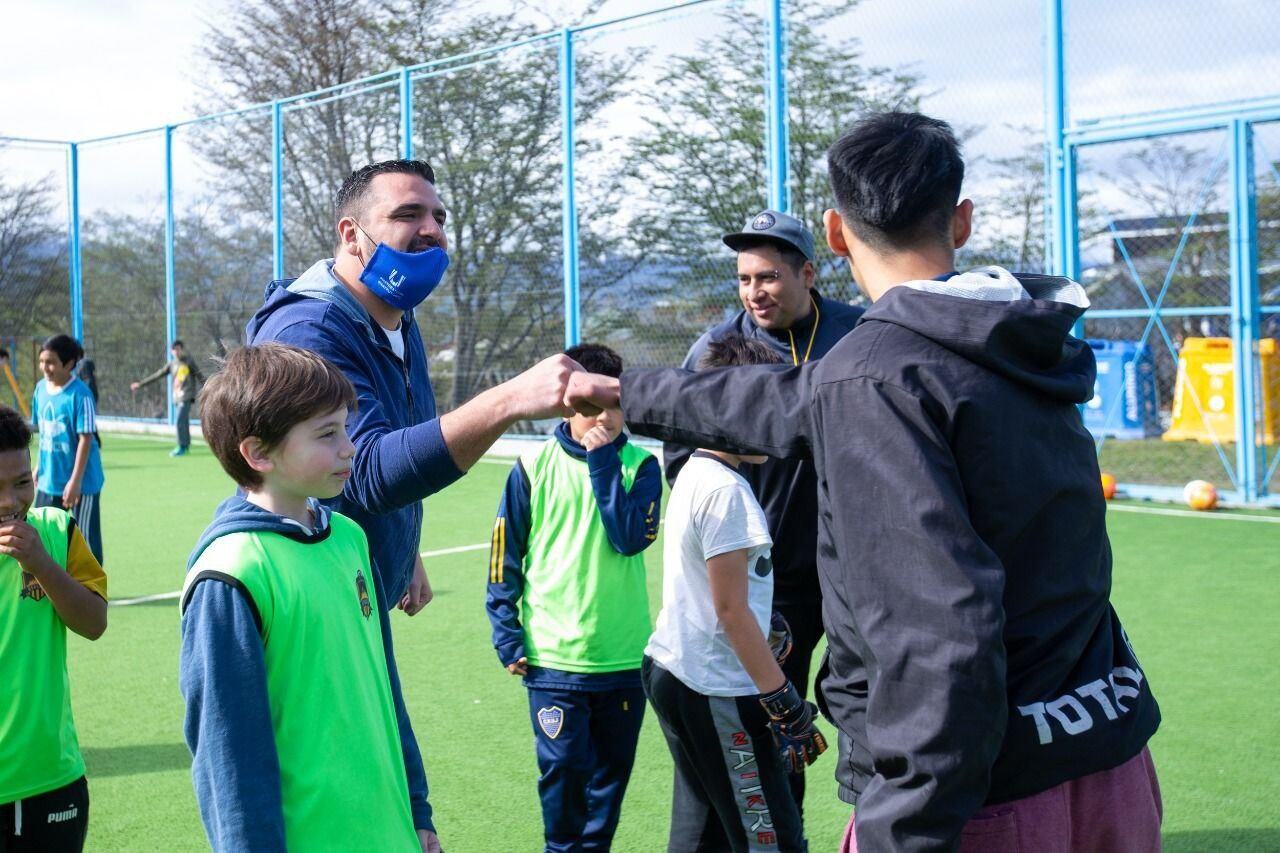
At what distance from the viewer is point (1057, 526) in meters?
1.98

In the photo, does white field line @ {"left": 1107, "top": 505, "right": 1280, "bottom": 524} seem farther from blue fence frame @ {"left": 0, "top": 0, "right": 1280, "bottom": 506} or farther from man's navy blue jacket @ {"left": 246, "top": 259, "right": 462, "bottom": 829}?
man's navy blue jacket @ {"left": 246, "top": 259, "right": 462, "bottom": 829}

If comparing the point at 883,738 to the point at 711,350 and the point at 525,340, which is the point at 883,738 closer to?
the point at 711,350

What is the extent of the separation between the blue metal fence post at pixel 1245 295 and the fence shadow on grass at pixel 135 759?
31.2ft

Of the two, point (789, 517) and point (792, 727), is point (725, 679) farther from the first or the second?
point (789, 517)

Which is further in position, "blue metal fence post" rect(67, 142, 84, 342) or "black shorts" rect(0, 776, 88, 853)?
"blue metal fence post" rect(67, 142, 84, 342)

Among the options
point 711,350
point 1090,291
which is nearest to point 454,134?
point 1090,291

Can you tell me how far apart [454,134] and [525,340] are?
3.18 m

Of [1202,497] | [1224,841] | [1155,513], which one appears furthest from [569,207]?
[1224,841]

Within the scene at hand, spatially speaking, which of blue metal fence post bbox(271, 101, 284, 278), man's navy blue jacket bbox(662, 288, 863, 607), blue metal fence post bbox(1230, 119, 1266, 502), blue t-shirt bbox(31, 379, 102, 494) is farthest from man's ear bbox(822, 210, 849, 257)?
blue metal fence post bbox(271, 101, 284, 278)

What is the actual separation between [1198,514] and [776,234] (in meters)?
8.06

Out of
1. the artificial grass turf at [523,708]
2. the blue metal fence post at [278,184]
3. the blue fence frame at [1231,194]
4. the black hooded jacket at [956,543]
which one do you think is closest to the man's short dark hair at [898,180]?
the black hooded jacket at [956,543]

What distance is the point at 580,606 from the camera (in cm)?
413

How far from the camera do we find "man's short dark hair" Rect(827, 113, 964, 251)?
81.0 inches

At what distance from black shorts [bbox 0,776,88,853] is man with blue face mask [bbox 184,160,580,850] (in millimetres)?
986
